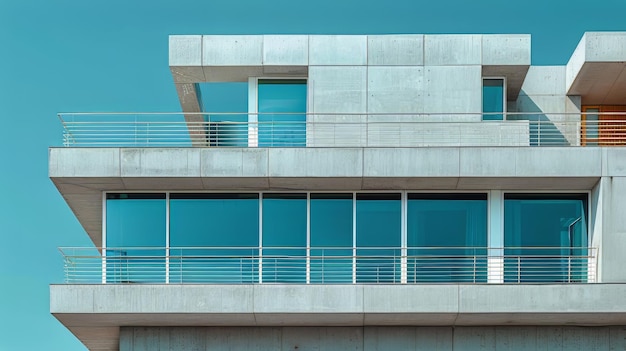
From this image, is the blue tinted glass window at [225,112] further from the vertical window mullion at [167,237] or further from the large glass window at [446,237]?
the large glass window at [446,237]

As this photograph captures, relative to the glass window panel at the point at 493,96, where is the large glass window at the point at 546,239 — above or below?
below

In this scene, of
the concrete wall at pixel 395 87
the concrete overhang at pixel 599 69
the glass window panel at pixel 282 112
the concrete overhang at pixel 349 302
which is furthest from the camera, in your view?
the glass window panel at pixel 282 112

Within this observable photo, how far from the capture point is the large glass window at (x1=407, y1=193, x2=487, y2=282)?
1789 centimetres

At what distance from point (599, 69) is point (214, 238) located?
10.1 meters

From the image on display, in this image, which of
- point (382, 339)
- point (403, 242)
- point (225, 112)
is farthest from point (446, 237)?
point (225, 112)

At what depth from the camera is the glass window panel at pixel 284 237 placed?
1794 centimetres

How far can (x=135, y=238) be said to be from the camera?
18.2m

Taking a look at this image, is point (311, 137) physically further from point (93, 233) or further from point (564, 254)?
point (93, 233)

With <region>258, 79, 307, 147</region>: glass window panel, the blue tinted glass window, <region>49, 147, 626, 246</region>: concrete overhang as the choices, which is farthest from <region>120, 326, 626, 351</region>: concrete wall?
the blue tinted glass window

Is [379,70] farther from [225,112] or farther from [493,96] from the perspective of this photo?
[225,112]

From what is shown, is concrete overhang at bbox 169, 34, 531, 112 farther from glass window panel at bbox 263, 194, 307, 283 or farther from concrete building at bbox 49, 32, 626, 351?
glass window panel at bbox 263, 194, 307, 283

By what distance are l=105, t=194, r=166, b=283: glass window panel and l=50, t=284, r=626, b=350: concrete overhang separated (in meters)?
0.87

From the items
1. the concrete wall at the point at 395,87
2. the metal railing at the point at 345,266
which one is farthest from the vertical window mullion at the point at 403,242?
the concrete wall at the point at 395,87

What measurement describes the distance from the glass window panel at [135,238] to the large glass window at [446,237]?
18.5 ft
